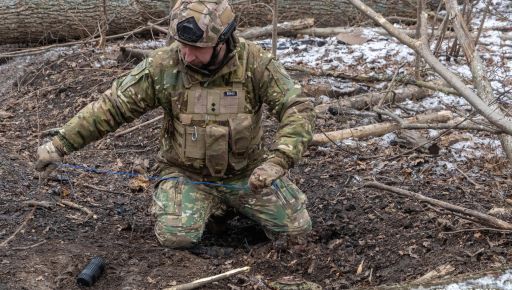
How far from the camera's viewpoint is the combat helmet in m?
4.12

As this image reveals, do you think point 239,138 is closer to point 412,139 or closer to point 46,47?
point 412,139

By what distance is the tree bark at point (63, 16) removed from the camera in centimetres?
874

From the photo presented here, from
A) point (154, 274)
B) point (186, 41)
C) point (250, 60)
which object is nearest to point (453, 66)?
point (250, 60)

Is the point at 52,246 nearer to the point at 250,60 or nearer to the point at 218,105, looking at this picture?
the point at 218,105

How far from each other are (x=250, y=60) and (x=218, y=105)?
366 mm

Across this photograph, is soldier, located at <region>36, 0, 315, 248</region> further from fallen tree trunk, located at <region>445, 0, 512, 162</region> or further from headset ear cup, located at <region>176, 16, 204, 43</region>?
fallen tree trunk, located at <region>445, 0, 512, 162</region>

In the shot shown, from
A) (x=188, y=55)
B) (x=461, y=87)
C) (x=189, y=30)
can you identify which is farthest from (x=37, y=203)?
(x=461, y=87)

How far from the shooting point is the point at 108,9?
8.76 meters

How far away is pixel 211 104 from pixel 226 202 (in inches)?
31.9

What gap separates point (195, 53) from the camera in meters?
4.26

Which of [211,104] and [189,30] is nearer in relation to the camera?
[189,30]

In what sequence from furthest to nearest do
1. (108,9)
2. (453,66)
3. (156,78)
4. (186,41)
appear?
(108,9), (453,66), (156,78), (186,41)

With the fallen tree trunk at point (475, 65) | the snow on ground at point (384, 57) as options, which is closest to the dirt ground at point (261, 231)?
the fallen tree trunk at point (475, 65)

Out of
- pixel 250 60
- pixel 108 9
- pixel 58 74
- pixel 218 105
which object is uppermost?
pixel 250 60
